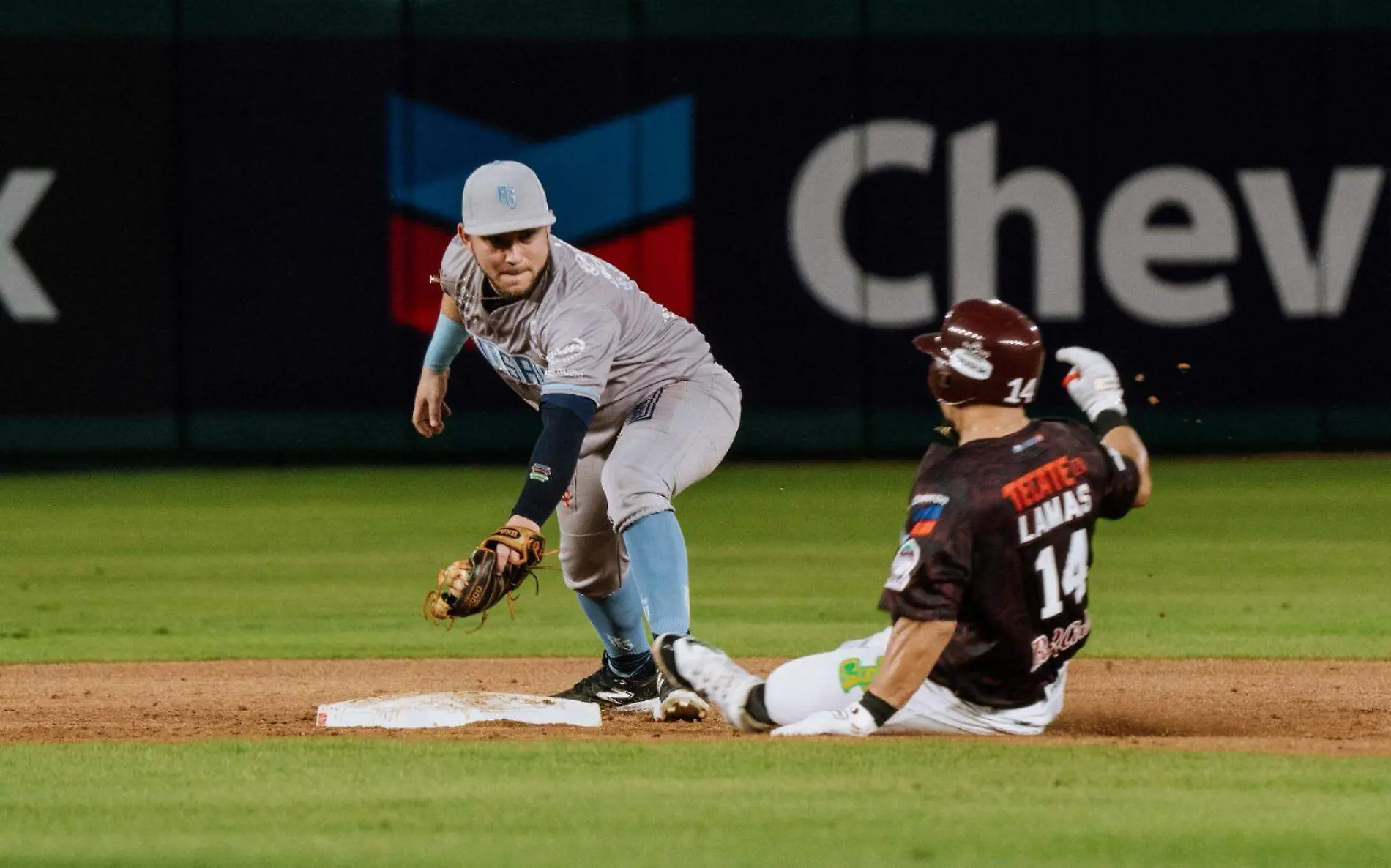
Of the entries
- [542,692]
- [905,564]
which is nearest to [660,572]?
[905,564]

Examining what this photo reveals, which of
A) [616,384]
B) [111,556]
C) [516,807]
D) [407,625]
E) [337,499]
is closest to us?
[516,807]

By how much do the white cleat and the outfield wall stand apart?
9281 mm

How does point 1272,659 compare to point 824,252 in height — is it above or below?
below

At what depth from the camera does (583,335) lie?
5707mm

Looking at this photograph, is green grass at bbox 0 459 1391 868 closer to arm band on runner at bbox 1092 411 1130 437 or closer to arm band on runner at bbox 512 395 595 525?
arm band on runner at bbox 512 395 595 525

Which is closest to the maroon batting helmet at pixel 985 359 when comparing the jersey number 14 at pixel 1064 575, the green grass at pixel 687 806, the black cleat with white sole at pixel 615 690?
the jersey number 14 at pixel 1064 575

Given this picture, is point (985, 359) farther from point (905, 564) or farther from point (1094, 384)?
point (1094, 384)

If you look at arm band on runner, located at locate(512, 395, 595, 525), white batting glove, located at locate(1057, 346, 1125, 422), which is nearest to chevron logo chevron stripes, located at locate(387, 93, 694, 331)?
arm band on runner, located at locate(512, 395, 595, 525)

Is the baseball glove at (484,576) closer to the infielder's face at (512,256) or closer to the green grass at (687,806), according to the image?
the green grass at (687,806)

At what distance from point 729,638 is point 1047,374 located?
7.08 m

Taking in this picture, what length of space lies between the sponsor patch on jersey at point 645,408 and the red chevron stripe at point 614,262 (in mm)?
8500

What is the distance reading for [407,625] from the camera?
8.95 m

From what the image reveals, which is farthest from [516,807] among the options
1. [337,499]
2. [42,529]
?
[337,499]

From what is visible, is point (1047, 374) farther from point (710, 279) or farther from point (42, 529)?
point (42, 529)
